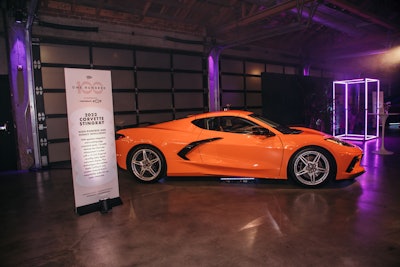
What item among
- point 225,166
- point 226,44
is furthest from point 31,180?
point 226,44

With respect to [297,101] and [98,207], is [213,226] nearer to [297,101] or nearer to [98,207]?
[98,207]

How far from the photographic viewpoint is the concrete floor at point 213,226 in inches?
106

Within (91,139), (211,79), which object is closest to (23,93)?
(91,139)

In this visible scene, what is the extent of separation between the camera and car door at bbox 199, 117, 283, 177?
4.84 meters

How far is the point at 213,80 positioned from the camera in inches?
396

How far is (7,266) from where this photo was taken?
106 inches

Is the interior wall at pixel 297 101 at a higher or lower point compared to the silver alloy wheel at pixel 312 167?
higher

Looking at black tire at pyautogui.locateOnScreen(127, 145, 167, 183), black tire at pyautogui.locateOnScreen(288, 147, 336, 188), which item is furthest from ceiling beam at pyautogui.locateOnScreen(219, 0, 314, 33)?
black tire at pyautogui.locateOnScreen(127, 145, 167, 183)

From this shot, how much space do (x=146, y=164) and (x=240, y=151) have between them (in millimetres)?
1812

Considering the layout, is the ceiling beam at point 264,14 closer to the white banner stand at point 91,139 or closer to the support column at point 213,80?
the support column at point 213,80

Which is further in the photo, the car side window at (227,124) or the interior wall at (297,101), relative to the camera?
the interior wall at (297,101)

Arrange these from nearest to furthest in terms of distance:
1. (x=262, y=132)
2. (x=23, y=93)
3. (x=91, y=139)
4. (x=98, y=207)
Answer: (x=91, y=139) → (x=98, y=207) → (x=262, y=132) → (x=23, y=93)

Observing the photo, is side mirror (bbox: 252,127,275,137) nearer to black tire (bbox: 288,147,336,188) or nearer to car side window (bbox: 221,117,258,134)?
car side window (bbox: 221,117,258,134)

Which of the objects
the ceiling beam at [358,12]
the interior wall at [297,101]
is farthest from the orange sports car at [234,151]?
the interior wall at [297,101]
